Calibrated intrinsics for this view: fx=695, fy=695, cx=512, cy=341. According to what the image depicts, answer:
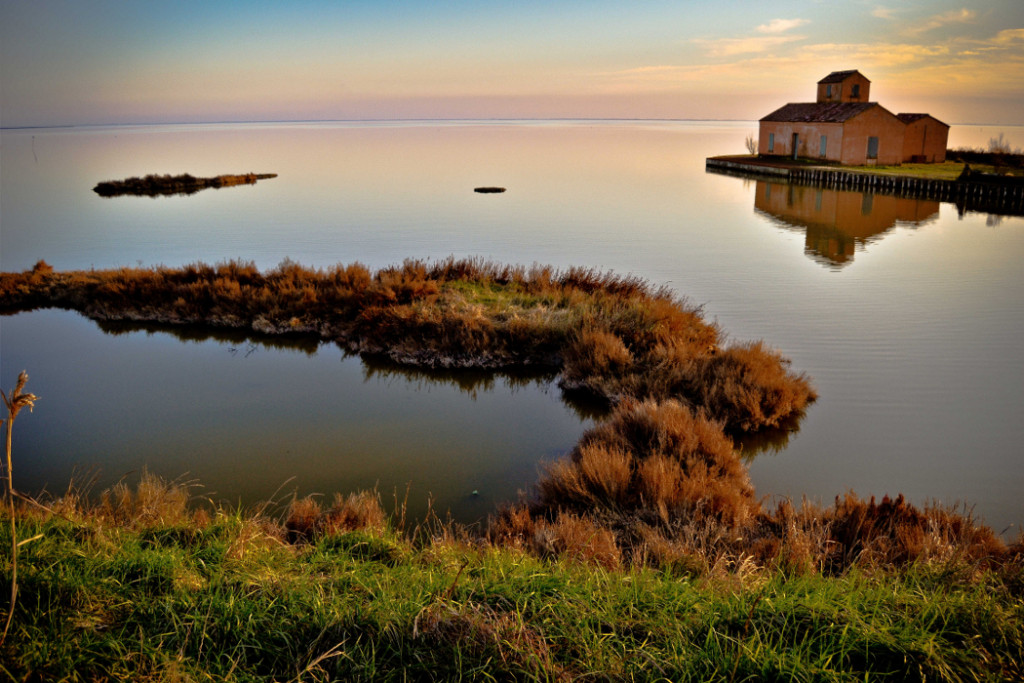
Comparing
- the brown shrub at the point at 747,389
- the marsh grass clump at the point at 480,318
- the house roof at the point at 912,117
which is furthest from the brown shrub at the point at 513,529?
the house roof at the point at 912,117

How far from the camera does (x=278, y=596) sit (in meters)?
3.26

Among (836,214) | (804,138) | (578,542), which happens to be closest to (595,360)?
(578,542)

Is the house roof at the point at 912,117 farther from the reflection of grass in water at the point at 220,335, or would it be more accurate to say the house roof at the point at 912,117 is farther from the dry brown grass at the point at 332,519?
the dry brown grass at the point at 332,519

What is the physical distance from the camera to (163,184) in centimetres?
4091

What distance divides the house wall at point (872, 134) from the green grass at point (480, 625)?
143 feet

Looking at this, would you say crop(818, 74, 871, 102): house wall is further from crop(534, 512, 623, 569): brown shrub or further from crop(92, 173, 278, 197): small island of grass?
crop(534, 512, 623, 569): brown shrub

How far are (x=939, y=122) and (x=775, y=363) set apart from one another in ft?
144

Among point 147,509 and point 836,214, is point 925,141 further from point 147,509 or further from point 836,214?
point 147,509

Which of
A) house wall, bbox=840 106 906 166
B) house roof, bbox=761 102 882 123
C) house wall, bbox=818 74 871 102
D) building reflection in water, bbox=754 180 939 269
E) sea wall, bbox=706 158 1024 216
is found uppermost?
house wall, bbox=818 74 871 102

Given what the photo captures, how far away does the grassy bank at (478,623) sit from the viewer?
2.70 metres

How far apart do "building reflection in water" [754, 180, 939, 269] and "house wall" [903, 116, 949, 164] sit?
437 inches

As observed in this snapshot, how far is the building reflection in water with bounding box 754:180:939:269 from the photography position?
74.7 ft

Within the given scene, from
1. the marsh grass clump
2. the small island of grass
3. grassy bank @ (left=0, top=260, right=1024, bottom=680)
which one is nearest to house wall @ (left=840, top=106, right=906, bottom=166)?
the marsh grass clump

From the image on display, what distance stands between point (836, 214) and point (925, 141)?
21.7 metres
